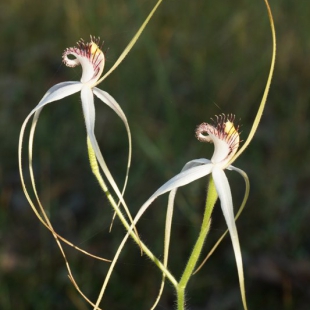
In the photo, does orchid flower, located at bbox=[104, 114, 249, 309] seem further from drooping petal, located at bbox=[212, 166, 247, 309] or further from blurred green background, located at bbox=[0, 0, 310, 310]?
blurred green background, located at bbox=[0, 0, 310, 310]

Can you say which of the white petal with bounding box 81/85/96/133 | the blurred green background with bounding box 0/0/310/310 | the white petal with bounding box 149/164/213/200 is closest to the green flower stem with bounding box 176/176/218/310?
the white petal with bounding box 149/164/213/200

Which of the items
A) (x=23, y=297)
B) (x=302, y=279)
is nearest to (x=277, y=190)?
(x=302, y=279)

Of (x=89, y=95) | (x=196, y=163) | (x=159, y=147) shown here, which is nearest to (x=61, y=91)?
(x=89, y=95)

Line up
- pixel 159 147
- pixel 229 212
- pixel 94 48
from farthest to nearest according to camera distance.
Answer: pixel 159 147, pixel 94 48, pixel 229 212

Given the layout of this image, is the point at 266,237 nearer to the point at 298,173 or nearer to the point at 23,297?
the point at 298,173

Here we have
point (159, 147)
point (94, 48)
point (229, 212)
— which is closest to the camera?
point (229, 212)

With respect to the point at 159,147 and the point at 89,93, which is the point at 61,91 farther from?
the point at 159,147

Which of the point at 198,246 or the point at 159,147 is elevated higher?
the point at 198,246

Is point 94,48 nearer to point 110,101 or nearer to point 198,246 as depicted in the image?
point 110,101

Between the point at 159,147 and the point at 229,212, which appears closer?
the point at 229,212

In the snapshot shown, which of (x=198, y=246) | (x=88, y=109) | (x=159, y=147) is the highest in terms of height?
(x=88, y=109)
